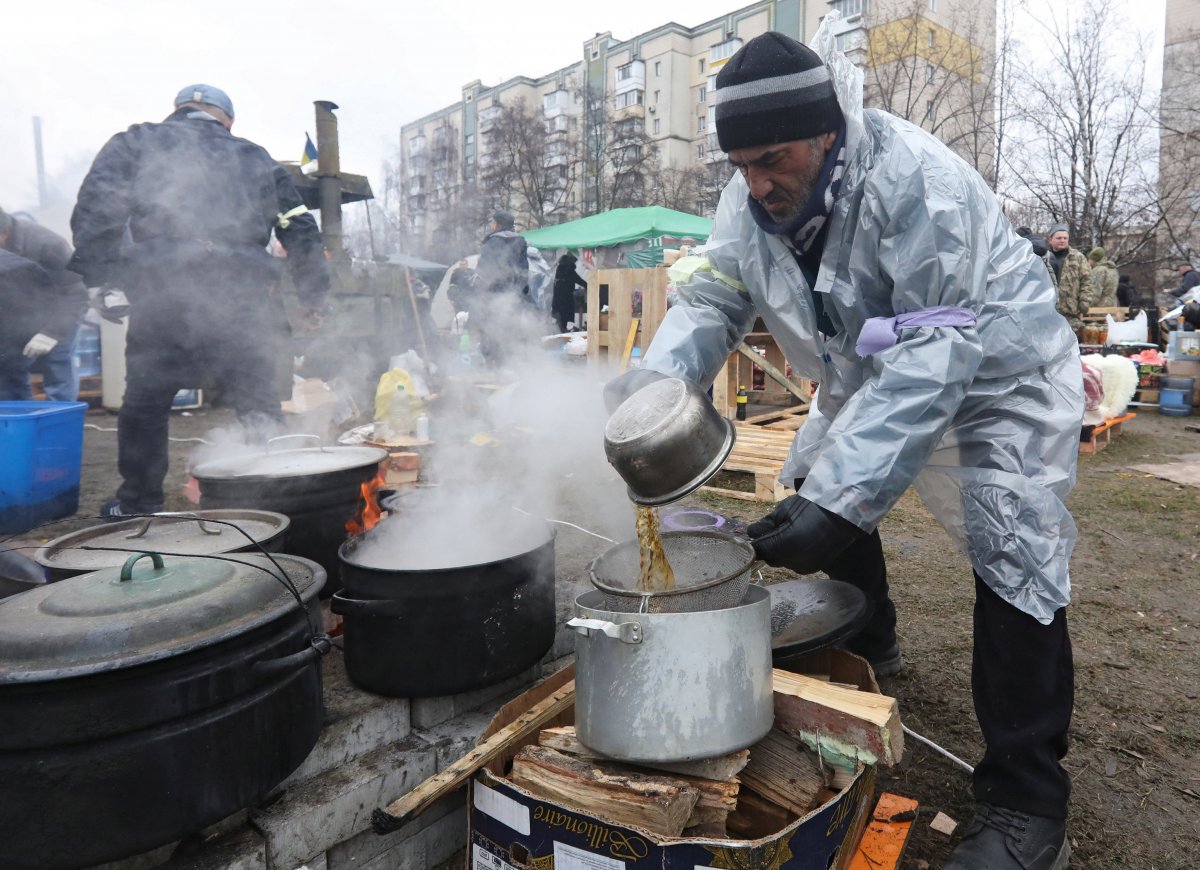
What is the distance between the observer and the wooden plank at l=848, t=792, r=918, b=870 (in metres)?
1.84

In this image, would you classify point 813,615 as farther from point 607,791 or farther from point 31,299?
point 31,299

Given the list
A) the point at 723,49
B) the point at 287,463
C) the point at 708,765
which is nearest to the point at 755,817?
the point at 708,765

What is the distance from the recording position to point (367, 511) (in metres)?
3.13

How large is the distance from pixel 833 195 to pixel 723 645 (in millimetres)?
1271

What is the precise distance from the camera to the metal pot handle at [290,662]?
5.29 feet

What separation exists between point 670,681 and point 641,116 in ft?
134

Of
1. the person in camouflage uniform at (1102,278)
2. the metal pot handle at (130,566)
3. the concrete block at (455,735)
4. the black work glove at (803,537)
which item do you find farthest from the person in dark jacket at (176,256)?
the person in camouflage uniform at (1102,278)

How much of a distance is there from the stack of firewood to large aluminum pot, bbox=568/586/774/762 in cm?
9

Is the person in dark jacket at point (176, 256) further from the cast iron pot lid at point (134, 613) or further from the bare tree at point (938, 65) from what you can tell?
the bare tree at point (938, 65)

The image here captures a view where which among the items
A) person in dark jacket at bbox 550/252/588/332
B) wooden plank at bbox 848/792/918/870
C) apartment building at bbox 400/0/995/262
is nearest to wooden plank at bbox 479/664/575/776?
wooden plank at bbox 848/792/918/870

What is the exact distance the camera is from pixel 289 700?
1729 mm

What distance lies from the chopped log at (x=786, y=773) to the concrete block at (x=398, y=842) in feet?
2.95

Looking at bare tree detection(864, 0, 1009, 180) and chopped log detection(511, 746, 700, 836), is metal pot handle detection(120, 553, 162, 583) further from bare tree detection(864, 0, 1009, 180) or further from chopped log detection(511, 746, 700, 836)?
bare tree detection(864, 0, 1009, 180)

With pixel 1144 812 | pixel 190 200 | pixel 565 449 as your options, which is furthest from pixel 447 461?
pixel 1144 812
